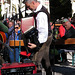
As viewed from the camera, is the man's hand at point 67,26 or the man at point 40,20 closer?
the man at point 40,20

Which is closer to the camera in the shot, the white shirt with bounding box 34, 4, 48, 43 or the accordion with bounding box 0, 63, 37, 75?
the accordion with bounding box 0, 63, 37, 75

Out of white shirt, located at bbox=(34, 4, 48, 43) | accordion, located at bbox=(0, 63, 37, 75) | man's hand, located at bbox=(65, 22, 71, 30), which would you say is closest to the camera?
accordion, located at bbox=(0, 63, 37, 75)

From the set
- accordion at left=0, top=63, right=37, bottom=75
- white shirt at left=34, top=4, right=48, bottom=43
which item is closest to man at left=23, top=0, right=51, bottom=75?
white shirt at left=34, top=4, right=48, bottom=43

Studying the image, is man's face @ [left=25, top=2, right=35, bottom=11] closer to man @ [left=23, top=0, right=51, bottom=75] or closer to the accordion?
man @ [left=23, top=0, right=51, bottom=75]

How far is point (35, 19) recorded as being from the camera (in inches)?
152

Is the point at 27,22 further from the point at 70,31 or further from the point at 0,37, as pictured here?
the point at 70,31

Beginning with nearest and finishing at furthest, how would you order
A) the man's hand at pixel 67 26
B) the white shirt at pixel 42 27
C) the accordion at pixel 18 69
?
the accordion at pixel 18 69
the white shirt at pixel 42 27
the man's hand at pixel 67 26

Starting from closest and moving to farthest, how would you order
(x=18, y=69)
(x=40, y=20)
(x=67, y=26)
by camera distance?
1. (x=18, y=69)
2. (x=40, y=20)
3. (x=67, y=26)

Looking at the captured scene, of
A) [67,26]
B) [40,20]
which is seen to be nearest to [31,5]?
[40,20]

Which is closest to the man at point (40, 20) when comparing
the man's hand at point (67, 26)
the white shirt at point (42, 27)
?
the white shirt at point (42, 27)

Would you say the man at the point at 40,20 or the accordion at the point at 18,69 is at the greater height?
the man at the point at 40,20

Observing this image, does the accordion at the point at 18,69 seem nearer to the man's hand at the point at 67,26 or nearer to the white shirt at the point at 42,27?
the white shirt at the point at 42,27

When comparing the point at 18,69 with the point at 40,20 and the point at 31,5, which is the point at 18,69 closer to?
the point at 40,20

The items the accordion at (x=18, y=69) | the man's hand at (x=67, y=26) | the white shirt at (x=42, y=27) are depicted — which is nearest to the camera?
the accordion at (x=18, y=69)
